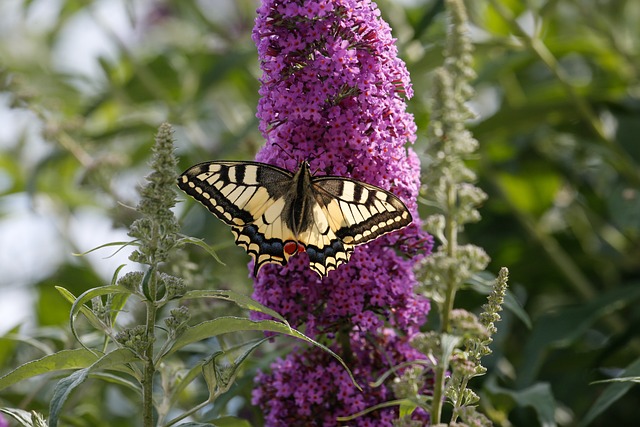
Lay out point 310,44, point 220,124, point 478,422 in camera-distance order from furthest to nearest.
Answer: point 220,124 → point 310,44 → point 478,422

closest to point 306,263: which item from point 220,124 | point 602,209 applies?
point 602,209

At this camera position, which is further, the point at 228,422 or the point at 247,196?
the point at 247,196

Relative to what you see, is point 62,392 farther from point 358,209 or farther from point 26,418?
point 358,209

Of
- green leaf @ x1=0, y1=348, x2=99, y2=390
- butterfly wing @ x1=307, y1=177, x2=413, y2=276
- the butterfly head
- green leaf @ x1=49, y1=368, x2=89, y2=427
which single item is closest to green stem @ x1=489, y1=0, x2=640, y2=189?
butterfly wing @ x1=307, y1=177, x2=413, y2=276

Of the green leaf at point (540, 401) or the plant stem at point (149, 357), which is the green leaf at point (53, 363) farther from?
the green leaf at point (540, 401)

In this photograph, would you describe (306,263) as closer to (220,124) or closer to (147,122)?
(147,122)

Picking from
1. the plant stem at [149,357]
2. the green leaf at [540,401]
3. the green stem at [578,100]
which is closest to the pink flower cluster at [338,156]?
the green leaf at [540,401]

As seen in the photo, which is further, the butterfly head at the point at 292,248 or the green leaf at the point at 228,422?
the butterfly head at the point at 292,248

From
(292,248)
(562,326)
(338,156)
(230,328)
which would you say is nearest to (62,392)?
(230,328)
